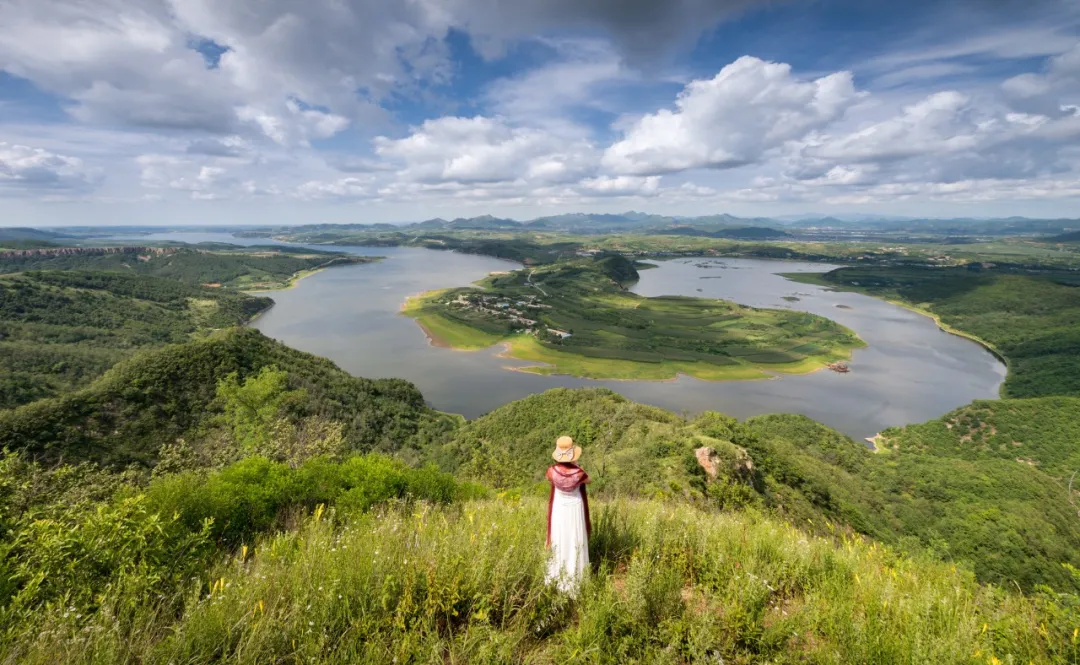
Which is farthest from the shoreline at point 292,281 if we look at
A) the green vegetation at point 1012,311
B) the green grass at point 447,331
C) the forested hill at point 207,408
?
the green vegetation at point 1012,311

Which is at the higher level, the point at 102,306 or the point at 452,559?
the point at 452,559

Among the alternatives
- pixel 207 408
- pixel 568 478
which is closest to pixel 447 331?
pixel 207 408

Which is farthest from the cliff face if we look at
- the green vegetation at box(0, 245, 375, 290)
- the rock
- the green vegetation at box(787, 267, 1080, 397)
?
the green vegetation at box(787, 267, 1080, 397)

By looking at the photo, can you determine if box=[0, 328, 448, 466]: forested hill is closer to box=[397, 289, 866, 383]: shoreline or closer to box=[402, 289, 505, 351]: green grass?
box=[397, 289, 866, 383]: shoreline

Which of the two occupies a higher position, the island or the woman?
the woman

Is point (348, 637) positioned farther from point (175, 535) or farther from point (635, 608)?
point (175, 535)

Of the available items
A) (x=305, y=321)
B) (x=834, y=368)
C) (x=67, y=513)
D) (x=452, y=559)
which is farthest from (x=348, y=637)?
(x=305, y=321)
